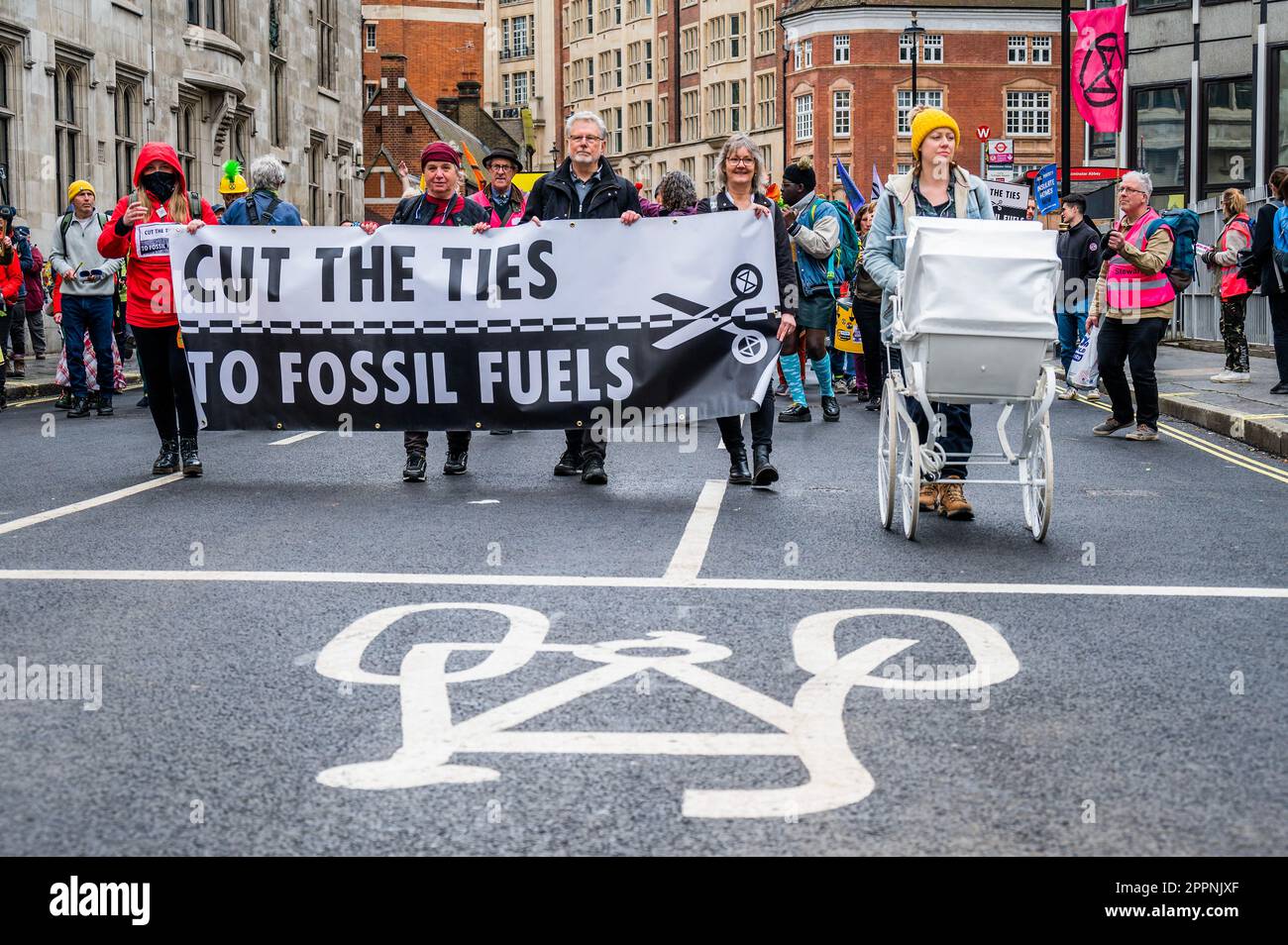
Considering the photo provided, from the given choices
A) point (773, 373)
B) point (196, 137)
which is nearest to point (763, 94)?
point (196, 137)

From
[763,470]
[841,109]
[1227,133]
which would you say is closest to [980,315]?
[763,470]

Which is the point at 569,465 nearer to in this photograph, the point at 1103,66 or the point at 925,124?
the point at 925,124

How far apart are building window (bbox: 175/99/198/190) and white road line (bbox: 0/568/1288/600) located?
27416mm

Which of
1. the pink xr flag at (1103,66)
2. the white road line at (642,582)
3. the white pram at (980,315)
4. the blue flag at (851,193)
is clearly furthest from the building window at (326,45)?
the white road line at (642,582)

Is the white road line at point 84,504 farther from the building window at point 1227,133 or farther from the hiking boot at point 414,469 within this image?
the building window at point 1227,133

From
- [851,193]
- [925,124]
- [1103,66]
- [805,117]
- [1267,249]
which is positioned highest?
[805,117]

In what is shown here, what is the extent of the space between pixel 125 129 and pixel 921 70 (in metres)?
60.5

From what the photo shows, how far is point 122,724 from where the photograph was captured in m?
4.84

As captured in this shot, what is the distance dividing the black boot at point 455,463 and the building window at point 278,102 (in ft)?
95.3

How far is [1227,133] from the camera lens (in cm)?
4072

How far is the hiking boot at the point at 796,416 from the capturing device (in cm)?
1482
